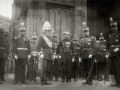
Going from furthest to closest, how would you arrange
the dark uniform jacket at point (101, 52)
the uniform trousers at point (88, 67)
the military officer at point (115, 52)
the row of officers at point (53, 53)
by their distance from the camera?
the dark uniform jacket at point (101, 52)
the uniform trousers at point (88, 67)
the row of officers at point (53, 53)
the military officer at point (115, 52)

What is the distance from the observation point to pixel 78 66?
1098cm

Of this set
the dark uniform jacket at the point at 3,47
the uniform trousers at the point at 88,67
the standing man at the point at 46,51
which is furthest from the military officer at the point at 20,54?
the uniform trousers at the point at 88,67

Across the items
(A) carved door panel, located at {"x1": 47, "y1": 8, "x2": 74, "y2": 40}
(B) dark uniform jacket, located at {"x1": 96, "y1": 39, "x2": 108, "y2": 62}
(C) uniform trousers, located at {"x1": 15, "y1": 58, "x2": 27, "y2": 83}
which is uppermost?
(A) carved door panel, located at {"x1": 47, "y1": 8, "x2": 74, "y2": 40}

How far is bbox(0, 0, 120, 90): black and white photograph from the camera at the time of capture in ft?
25.2

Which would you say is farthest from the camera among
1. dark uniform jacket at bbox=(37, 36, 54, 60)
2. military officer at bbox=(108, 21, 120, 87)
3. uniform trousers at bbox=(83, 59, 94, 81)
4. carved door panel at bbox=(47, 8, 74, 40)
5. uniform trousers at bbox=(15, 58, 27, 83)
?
carved door panel at bbox=(47, 8, 74, 40)

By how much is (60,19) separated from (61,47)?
5743 millimetres

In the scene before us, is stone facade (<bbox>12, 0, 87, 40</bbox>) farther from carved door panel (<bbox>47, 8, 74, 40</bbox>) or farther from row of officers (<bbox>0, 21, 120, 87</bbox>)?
row of officers (<bbox>0, 21, 120, 87</bbox>)

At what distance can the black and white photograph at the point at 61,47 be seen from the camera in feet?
25.2

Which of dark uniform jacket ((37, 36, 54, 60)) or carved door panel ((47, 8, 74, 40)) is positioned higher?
carved door panel ((47, 8, 74, 40))

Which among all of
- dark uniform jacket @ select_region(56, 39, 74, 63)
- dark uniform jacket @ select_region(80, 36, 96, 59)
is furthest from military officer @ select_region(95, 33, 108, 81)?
dark uniform jacket @ select_region(80, 36, 96, 59)

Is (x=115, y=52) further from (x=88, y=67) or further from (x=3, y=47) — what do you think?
(x=3, y=47)

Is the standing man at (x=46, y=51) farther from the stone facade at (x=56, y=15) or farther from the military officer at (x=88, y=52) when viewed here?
the stone facade at (x=56, y=15)

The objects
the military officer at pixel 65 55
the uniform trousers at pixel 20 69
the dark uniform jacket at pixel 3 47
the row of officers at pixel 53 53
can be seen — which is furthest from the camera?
the military officer at pixel 65 55

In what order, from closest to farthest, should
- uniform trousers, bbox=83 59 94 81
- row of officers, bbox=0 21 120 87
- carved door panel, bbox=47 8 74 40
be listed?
1. row of officers, bbox=0 21 120 87
2. uniform trousers, bbox=83 59 94 81
3. carved door panel, bbox=47 8 74 40
